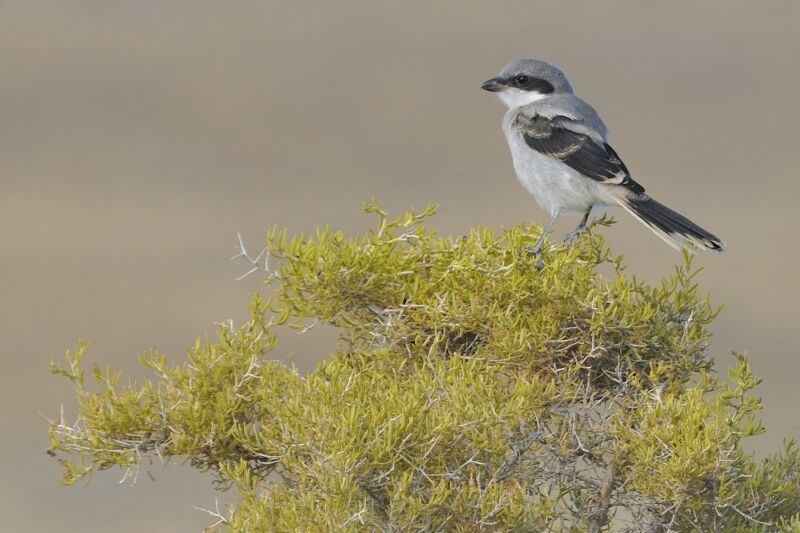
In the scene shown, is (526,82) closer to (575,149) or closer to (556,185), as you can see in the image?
(575,149)

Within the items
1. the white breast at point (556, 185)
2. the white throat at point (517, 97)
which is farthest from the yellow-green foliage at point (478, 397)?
the white throat at point (517, 97)

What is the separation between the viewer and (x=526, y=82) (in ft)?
25.5

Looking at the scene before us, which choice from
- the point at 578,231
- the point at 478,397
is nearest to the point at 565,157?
the point at 578,231

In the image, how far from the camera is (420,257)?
18.7 ft

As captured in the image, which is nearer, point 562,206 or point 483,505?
point 483,505

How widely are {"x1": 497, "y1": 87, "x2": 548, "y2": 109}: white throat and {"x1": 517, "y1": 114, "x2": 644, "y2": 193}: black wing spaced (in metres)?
0.38

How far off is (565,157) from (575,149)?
0.09 m

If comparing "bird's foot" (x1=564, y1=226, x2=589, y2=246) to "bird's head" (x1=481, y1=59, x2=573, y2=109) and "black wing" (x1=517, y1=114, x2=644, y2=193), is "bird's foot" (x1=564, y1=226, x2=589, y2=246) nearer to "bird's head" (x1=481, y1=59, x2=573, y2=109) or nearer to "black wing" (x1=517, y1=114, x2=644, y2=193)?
"black wing" (x1=517, y1=114, x2=644, y2=193)

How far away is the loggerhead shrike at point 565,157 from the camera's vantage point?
650cm

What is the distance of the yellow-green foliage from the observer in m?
4.81

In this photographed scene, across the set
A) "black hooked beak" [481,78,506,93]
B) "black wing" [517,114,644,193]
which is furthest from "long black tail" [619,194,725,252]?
"black hooked beak" [481,78,506,93]

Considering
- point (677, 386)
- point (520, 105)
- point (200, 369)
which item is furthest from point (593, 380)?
point (520, 105)

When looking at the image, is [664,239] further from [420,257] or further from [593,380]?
[420,257]

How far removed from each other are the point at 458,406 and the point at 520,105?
3.60m
